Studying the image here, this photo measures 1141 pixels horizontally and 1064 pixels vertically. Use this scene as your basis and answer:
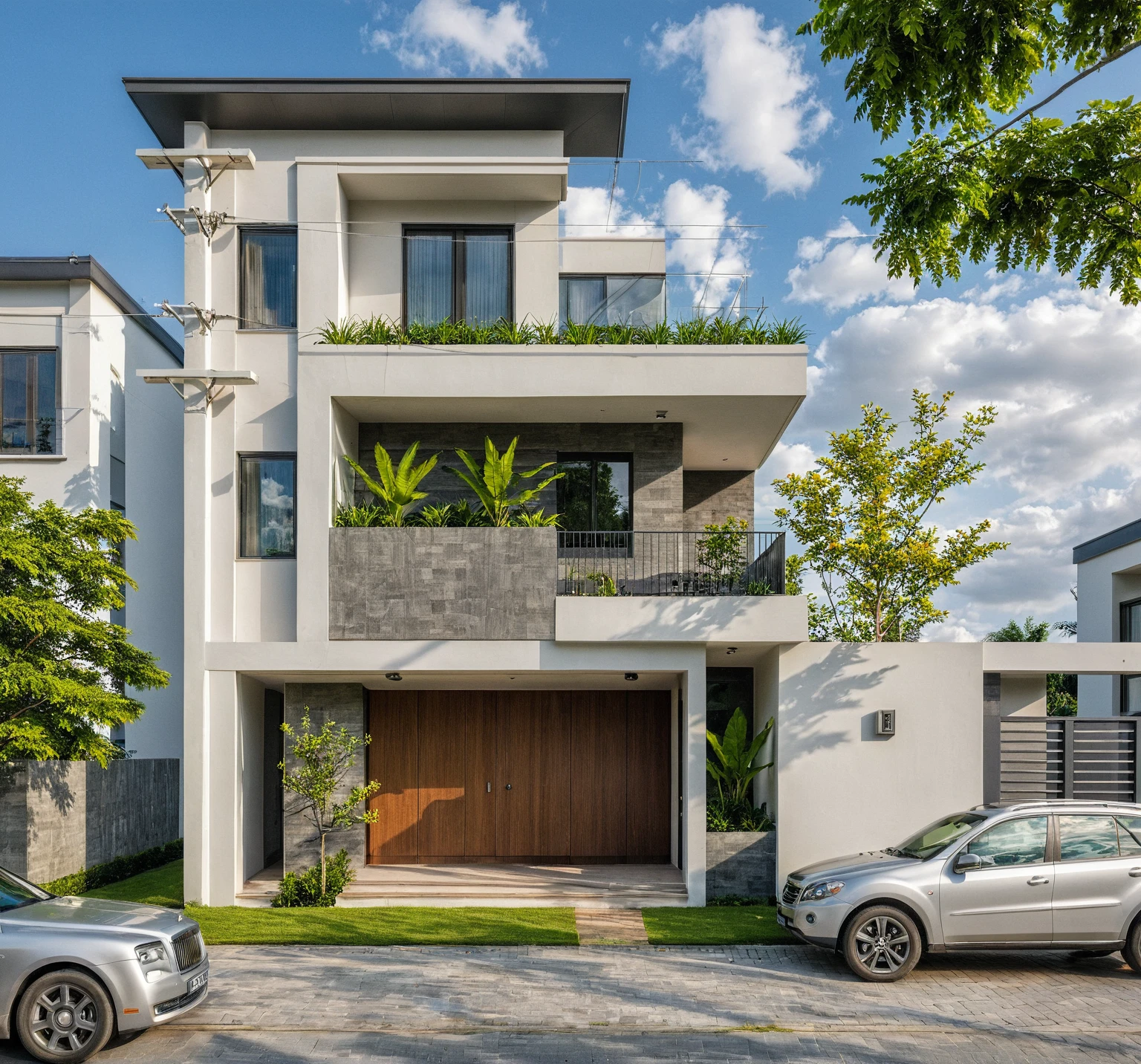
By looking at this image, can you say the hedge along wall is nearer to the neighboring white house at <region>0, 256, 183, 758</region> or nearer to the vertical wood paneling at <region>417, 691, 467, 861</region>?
the neighboring white house at <region>0, 256, 183, 758</region>

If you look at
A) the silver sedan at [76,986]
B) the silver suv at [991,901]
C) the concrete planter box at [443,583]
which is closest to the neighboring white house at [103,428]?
the concrete planter box at [443,583]

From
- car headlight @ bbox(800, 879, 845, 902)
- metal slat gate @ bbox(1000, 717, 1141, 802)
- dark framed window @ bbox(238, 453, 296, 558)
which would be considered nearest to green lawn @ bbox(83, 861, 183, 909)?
dark framed window @ bbox(238, 453, 296, 558)

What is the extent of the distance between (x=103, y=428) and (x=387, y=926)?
1087 centimetres

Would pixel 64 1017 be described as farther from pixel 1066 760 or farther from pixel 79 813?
pixel 1066 760

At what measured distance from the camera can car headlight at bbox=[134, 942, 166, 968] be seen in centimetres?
843

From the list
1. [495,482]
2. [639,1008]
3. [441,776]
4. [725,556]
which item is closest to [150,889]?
[441,776]

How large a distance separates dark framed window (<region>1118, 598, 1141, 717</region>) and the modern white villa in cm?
859

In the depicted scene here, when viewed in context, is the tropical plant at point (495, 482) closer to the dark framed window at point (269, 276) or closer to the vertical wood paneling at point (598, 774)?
the dark framed window at point (269, 276)

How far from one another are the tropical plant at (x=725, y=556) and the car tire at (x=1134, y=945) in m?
6.46

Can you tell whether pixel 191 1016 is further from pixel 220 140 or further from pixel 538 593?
pixel 220 140

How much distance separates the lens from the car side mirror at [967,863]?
34.3 ft

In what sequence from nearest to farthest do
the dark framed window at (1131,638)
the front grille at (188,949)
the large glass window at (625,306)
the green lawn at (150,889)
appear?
the front grille at (188,949), the green lawn at (150,889), the large glass window at (625,306), the dark framed window at (1131,638)

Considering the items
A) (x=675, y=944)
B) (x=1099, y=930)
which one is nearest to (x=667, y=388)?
(x=675, y=944)

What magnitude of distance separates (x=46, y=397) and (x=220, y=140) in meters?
6.01
